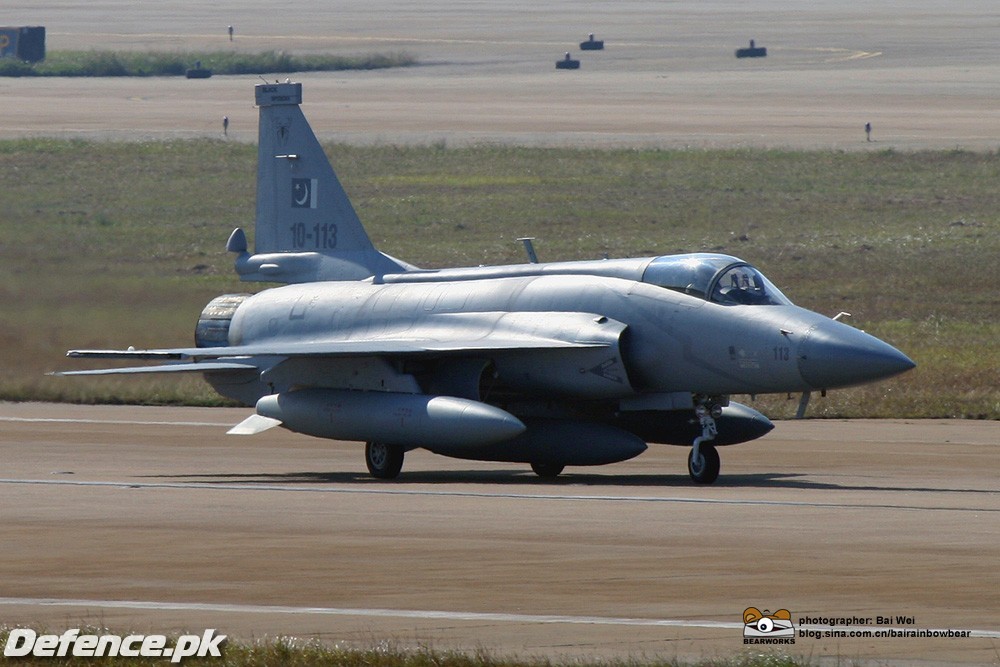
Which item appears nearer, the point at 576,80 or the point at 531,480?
the point at 531,480

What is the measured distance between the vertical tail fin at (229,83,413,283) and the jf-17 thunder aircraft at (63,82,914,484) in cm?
115

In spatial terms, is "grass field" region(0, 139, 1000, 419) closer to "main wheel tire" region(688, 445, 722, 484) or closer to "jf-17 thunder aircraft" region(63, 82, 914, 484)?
"jf-17 thunder aircraft" region(63, 82, 914, 484)

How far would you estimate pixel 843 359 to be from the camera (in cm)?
1941

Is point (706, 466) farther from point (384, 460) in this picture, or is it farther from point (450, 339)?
point (384, 460)

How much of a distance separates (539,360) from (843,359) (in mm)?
3848

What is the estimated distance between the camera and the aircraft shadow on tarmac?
19922 millimetres

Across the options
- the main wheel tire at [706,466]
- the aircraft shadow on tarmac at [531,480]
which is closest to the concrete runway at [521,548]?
the aircraft shadow on tarmac at [531,480]

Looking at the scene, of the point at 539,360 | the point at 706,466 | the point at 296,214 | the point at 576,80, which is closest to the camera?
the point at 706,466

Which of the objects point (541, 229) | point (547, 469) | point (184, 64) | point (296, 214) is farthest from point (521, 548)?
point (184, 64)

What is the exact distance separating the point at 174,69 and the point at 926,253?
2306 inches

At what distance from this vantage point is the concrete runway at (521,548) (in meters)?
11.8

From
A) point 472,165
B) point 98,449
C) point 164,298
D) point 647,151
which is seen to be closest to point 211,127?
point 472,165

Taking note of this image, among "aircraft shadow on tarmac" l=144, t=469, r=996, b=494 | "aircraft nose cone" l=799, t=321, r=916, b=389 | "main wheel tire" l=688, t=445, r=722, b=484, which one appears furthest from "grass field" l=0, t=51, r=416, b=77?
"aircraft nose cone" l=799, t=321, r=916, b=389

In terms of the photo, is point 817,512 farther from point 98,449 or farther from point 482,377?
point 98,449
